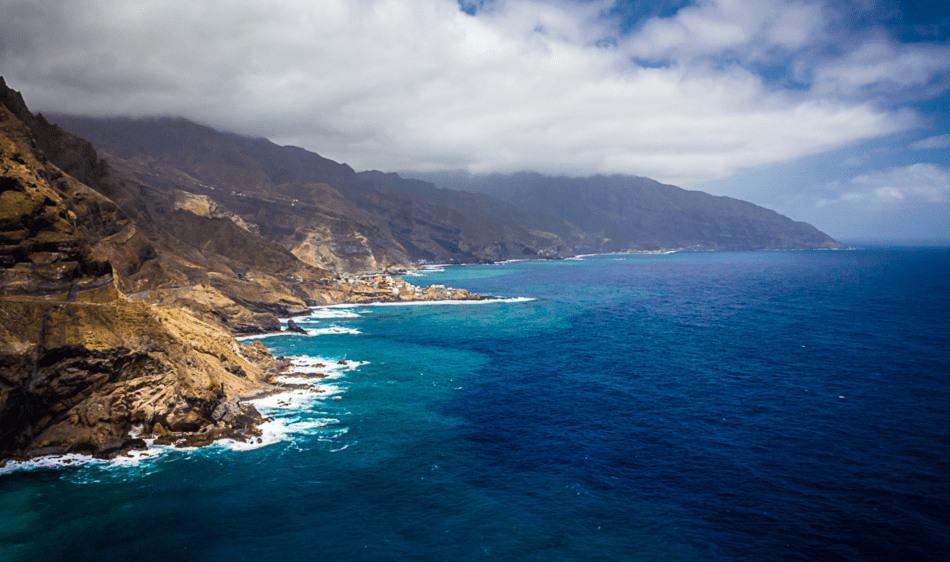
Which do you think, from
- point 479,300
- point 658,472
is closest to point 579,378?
point 658,472

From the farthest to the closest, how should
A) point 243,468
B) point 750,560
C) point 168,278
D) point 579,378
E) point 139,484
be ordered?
point 168,278 < point 579,378 < point 243,468 < point 139,484 < point 750,560

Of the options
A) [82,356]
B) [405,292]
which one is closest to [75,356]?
[82,356]

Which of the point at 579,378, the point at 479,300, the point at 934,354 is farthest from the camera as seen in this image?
the point at 479,300

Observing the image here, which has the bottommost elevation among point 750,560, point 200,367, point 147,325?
point 750,560

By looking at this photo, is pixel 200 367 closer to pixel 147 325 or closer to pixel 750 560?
pixel 147 325

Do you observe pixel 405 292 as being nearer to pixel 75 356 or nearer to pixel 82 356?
pixel 82 356

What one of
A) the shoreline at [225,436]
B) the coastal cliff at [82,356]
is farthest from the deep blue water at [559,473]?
the coastal cliff at [82,356]

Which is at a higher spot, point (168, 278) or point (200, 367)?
point (168, 278)
